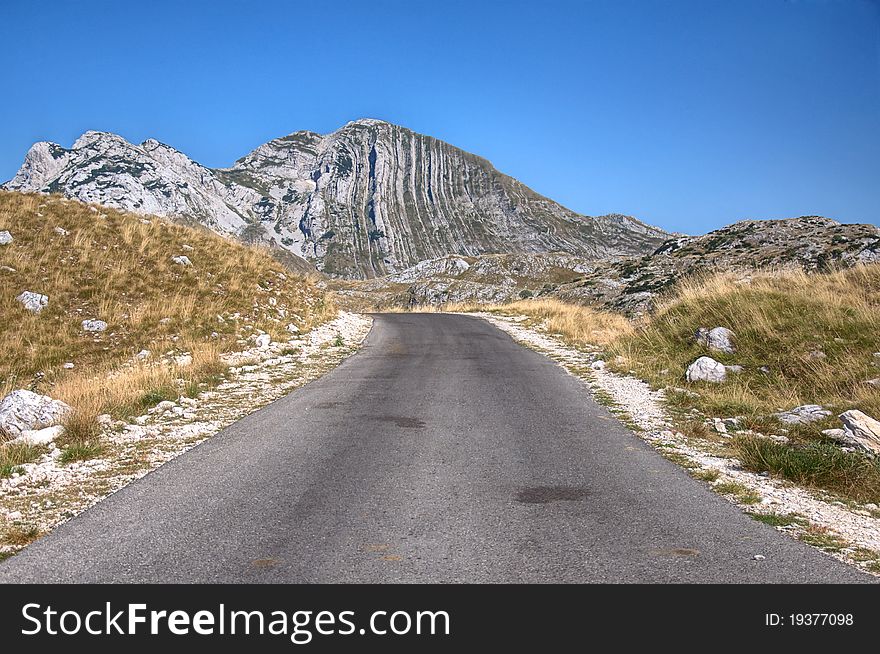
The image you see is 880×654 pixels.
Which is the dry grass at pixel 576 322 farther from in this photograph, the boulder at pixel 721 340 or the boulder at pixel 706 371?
the boulder at pixel 706 371

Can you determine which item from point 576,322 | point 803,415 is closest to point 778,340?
point 803,415

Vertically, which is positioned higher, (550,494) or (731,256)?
(731,256)

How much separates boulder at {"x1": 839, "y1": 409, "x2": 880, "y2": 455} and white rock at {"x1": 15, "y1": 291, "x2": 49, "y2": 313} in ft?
61.3

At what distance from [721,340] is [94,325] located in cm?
1652

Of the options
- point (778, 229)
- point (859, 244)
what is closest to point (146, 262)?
point (859, 244)

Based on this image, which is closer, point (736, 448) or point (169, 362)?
point (736, 448)

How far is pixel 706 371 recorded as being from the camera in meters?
12.0

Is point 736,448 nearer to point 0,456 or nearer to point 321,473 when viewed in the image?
point 321,473

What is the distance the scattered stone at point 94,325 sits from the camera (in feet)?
50.5

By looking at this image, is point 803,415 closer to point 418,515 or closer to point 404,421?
point 404,421

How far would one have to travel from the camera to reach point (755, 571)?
4062 mm

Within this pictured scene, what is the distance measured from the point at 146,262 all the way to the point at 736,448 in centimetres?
1996

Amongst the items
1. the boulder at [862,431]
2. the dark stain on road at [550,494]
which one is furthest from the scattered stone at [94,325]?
the boulder at [862,431]

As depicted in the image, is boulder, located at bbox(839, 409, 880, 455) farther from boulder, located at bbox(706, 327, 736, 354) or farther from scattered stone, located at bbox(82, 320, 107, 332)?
scattered stone, located at bbox(82, 320, 107, 332)
